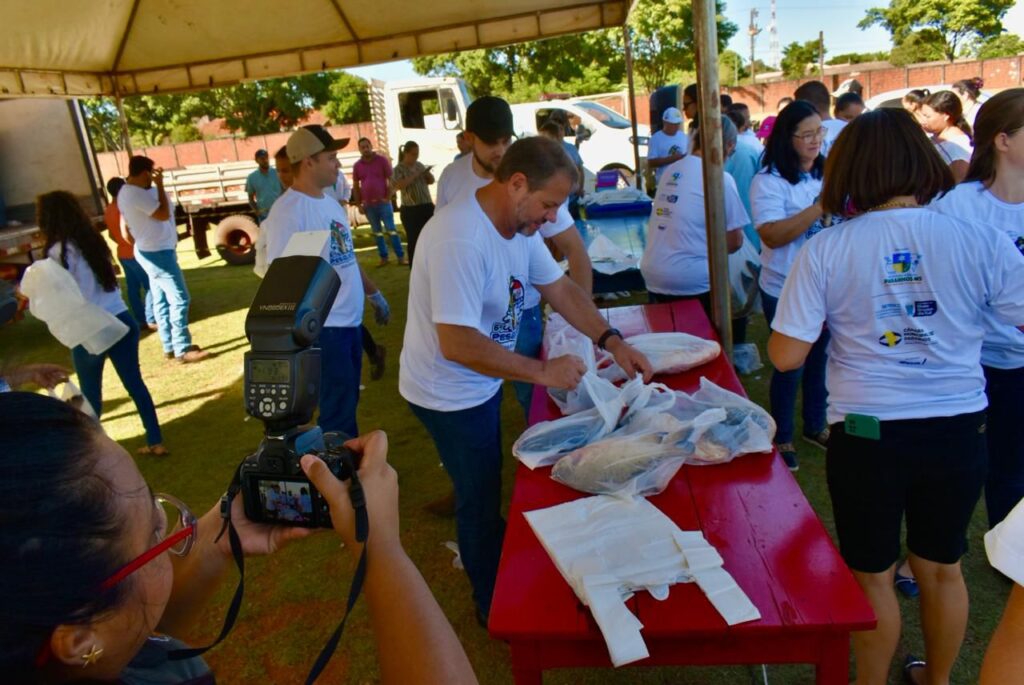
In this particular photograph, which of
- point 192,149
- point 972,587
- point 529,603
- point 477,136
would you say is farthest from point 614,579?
point 192,149

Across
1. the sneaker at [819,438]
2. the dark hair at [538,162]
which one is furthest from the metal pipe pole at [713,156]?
the dark hair at [538,162]

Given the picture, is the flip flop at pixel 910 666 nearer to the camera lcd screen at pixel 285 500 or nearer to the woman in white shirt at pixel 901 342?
the woman in white shirt at pixel 901 342

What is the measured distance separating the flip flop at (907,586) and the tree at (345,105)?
32.4 m

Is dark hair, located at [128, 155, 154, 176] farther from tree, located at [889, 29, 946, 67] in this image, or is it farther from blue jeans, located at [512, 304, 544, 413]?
tree, located at [889, 29, 946, 67]

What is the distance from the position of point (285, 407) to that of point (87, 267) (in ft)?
11.8

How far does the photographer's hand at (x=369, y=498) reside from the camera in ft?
3.03

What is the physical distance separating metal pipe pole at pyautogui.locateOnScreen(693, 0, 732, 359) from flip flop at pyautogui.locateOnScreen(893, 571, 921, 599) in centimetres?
120

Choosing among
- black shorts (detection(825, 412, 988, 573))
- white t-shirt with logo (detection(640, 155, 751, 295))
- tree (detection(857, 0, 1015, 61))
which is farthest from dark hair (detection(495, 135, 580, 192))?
tree (detection(857, 0, 1015, 61))

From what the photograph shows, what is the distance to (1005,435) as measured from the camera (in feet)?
7.59

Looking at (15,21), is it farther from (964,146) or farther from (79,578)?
(964,146)

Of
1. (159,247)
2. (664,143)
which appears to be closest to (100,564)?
(159,247)

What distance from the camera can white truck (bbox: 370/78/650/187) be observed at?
11.3m

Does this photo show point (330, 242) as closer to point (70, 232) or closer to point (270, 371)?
point (70, 232)

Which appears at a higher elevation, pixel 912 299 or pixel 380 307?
pixel 912 299
